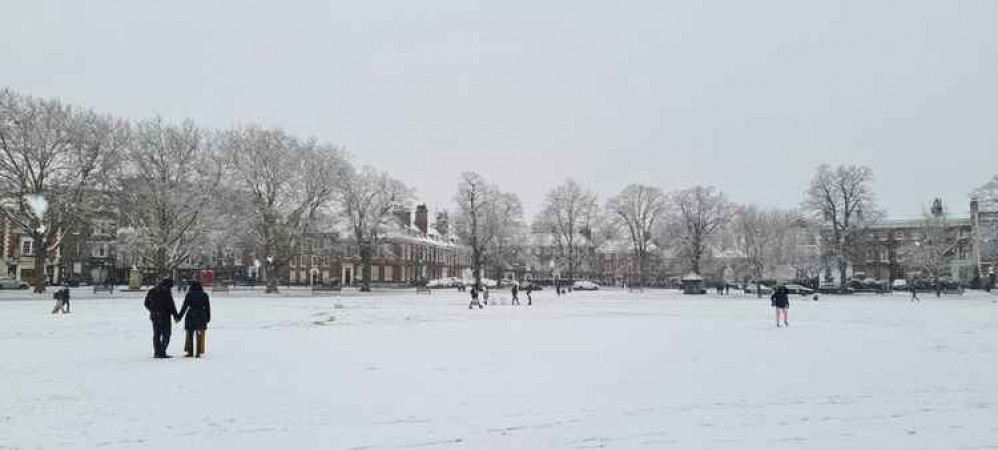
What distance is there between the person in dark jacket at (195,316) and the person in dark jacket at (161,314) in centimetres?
31

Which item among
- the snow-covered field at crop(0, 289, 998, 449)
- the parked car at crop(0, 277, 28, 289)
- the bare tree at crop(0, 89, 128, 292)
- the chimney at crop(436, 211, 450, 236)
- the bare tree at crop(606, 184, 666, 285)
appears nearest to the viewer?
the snow-covered field at crop(0, 289, 998, 449)

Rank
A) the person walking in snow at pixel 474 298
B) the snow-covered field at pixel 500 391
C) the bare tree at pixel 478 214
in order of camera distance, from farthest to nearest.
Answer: the bare tree at pixel 478 214
the person walking in snow at pixel 474 298
the snow-covered field at pixel 500 391

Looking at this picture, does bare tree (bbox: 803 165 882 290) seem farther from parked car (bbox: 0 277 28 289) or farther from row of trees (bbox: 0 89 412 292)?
parked car (bbox: 0 277 28 289)

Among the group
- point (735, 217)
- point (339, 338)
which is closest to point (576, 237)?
point (735, 217)

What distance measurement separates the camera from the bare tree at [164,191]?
172 ft

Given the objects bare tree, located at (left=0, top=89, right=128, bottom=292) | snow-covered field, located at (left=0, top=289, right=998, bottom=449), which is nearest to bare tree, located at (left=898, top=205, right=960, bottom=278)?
snow-covered field, located at (left=0, top=289, right=998, bottom=449)

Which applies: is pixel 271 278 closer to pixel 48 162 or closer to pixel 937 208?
pixel 48 162

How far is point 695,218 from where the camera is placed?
88.9m

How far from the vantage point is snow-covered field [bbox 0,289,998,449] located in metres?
8.70

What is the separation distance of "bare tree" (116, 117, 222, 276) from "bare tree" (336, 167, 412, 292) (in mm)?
12841

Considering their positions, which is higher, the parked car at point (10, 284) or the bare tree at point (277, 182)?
the bare tree at point (277, 182)

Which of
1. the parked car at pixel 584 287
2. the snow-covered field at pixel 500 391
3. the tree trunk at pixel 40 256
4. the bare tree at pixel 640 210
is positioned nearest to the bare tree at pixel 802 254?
the bare tree at pixel 640 210

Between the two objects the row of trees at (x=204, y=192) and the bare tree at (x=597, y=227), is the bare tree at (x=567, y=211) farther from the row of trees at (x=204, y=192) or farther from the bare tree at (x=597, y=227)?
the row of trees at (x=204, y=192)

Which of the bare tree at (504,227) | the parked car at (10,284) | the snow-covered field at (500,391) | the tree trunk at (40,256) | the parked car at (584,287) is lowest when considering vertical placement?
the parked car at (584,287)
